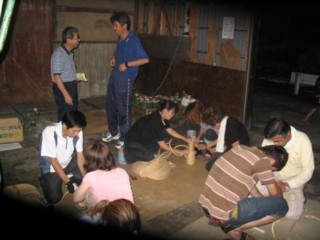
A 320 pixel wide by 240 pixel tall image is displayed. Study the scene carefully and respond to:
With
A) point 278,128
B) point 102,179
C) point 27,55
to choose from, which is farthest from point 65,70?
point 278,128

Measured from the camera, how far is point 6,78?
9188 mm

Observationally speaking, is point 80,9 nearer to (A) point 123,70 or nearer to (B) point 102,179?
(A) point 123,70

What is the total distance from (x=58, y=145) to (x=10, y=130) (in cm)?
244

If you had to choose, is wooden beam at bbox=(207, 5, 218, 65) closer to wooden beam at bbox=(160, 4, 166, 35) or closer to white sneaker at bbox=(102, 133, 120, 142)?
wooden beam at bbox=(160, 4, 166, 35)

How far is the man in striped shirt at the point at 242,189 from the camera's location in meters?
3.57

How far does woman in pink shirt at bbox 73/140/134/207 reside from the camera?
3506 mm

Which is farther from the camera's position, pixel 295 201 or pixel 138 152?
pixel 138 152

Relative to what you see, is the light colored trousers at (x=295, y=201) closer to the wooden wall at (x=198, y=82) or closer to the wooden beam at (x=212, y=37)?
the wooden wall at (x=198, y=82)

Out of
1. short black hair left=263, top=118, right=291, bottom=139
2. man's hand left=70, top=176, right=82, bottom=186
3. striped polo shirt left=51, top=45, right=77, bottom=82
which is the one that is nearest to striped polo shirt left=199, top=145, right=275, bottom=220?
short black hair left=263, top=118, right=291, bottom=139

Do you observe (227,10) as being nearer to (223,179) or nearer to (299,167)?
(299,167)

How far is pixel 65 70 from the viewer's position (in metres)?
6.21

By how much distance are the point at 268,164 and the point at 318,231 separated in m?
1.33

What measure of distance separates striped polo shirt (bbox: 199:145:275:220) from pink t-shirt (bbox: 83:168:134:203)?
935mm

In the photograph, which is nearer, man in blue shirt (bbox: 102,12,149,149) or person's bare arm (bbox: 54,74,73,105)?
person's bare arm (bbox: 54,74,73,105)
